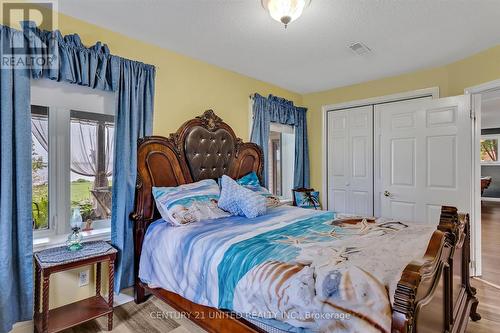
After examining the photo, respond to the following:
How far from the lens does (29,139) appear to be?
6.26 ft

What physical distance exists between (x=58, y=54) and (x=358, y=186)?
3924 millimetres

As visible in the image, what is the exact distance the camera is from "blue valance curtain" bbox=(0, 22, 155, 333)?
70.4 inches

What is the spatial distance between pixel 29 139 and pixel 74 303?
1.38 metres

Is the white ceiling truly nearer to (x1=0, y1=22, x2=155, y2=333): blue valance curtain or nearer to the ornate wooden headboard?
(x1=0, y1=22, x2=155, y2=333): blue valance curtain

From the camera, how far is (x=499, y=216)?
623 cm

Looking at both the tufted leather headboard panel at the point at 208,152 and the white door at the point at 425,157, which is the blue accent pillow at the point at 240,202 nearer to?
the tufted leather headboard panel at the point at 208,152

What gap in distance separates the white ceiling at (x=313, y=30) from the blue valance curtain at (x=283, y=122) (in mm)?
619

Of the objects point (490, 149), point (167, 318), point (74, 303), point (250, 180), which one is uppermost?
point (490, 149)

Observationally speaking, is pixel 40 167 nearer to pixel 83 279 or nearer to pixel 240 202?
pixel 83 279

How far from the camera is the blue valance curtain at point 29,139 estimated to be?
1.79 metres

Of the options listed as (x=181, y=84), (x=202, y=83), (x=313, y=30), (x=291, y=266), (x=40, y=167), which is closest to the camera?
(x=291, y=266)

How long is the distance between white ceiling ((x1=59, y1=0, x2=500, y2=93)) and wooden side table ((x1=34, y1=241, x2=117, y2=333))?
6.31 feet

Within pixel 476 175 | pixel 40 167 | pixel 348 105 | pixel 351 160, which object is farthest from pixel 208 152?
pixel 476 175

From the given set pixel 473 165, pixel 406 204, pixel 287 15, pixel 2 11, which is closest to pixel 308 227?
pixel 287 15
